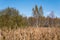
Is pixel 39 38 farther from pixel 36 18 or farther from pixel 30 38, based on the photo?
pixel 36 18

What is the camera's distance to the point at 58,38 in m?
3.41

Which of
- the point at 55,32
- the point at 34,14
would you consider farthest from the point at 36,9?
the point at 55,32

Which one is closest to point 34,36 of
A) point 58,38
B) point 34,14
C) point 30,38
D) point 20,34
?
point 30,38

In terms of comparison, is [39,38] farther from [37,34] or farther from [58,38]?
[58,38]

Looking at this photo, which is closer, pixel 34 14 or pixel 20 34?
pixel 20 34

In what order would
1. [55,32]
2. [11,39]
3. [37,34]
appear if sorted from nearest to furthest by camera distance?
[11,39]
[37,34]
[55,32]

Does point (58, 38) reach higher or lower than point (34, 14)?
lower

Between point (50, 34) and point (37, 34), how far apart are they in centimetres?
30

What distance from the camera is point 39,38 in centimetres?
327

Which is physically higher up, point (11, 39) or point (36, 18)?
point (36, 18)

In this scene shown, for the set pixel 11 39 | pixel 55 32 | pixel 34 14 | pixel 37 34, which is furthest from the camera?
pixel 34 14

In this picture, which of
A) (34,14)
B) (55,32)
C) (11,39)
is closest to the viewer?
(11,39)

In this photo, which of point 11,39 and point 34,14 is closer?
point 11,39

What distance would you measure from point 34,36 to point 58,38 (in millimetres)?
521
